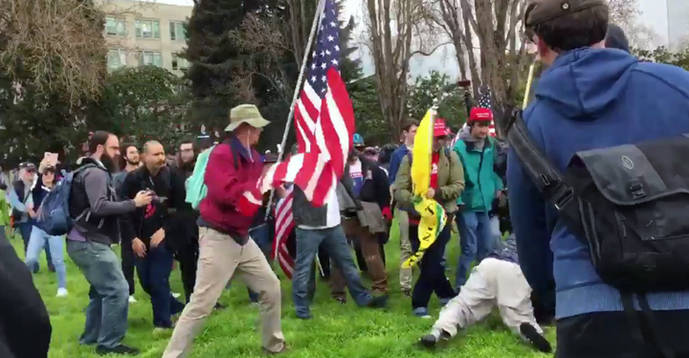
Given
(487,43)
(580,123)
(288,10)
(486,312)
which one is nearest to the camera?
(580,123)

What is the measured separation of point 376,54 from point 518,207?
91.5 ft

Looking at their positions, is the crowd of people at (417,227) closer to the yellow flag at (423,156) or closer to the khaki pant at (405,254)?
the khaki pant at (405,254)

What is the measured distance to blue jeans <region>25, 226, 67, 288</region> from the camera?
1016 centimetres

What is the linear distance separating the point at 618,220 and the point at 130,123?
40.1 m

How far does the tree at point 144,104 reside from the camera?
39562 millimetres

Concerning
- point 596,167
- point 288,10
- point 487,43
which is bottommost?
point 596,167

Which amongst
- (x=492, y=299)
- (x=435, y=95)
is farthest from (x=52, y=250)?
(x=435, y=95)

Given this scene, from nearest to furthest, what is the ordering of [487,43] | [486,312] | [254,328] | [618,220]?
[618,220] < [486,312] < [254,328] < [487,43]

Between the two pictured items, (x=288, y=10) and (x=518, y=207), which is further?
(x=288, y=10)

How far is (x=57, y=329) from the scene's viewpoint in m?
7.92

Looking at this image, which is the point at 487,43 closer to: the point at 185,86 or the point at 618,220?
the point at 618,220

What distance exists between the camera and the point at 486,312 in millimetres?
6383

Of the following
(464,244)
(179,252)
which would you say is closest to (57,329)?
(179,252)

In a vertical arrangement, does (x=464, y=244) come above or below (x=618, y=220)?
below
